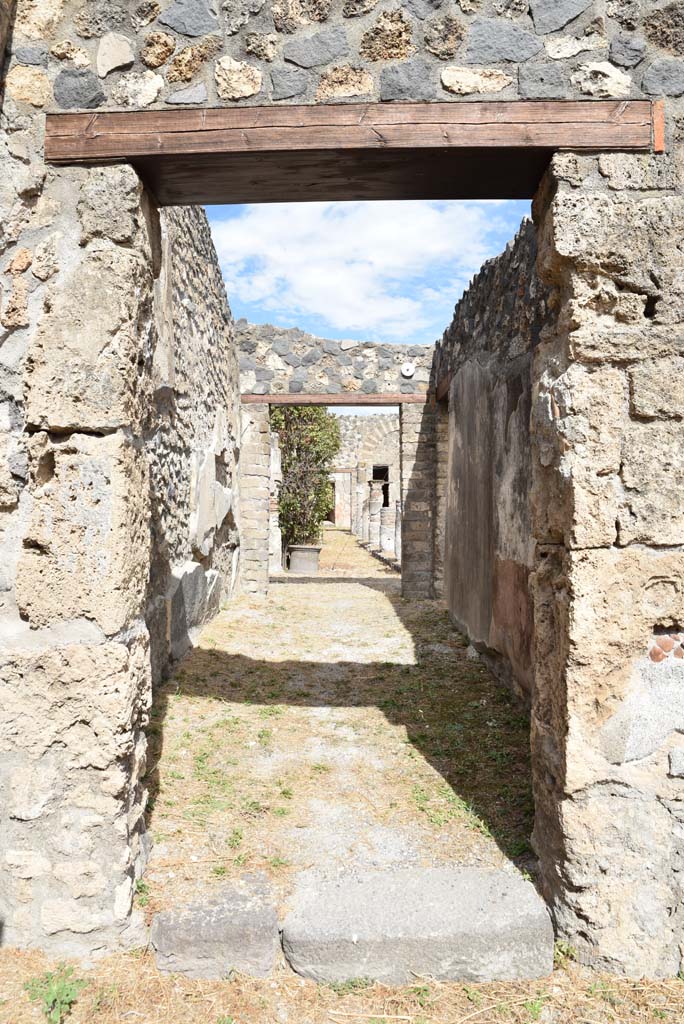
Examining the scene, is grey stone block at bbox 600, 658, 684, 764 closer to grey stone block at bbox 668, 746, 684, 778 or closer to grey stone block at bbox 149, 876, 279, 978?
grey stone block at bbox 668, 746, 684, 778

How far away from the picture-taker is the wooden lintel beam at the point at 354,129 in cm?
219

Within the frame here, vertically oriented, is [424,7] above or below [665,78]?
above

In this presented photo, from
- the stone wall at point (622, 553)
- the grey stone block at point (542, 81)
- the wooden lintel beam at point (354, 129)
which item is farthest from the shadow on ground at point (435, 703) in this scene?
the grey stone block at point (542, 81)

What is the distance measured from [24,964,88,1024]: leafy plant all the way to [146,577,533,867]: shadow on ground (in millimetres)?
776

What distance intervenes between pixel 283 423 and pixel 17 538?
11.9m

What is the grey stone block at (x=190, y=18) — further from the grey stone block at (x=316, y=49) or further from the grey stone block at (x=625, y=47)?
the grey stone block at (x=625, y=47)

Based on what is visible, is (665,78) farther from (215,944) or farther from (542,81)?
(215,944)

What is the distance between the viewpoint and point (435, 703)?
4.22 metres

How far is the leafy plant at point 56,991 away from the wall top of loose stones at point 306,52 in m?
2.78

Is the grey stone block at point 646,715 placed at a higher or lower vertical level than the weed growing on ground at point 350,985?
higher

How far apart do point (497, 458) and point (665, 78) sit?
281 centimetres

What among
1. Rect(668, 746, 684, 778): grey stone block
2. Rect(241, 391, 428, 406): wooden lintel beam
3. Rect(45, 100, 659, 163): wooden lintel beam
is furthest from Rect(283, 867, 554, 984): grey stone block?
Rect(241, 391, 428, 406): wooden lintel beam

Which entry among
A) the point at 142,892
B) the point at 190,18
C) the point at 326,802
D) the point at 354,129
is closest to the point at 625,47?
the point at 354,129

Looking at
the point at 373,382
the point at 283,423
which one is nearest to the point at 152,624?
the point at 373,382
